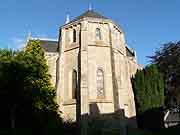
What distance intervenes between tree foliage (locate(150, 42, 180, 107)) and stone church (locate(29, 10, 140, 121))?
422 centimetres

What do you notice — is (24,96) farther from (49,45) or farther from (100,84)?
(49,45)

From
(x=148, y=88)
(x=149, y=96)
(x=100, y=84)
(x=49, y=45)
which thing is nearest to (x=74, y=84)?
(x=100, y=84)

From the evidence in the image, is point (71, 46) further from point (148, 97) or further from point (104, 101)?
point (148, 97)

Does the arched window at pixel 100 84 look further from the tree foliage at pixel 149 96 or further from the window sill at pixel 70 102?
the tree foliage at pixel 149 96

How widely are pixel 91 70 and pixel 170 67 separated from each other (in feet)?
31.3

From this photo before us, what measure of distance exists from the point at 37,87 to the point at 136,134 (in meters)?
10.9

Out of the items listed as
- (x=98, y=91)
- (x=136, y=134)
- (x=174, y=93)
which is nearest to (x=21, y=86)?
(x=98, y=91)

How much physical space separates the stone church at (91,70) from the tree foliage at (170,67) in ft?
13.8

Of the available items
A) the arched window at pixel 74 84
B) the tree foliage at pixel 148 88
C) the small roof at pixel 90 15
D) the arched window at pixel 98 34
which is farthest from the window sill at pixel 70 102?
the small roof at pixel 90 15

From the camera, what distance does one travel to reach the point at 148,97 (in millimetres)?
34750

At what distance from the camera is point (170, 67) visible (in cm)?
3488

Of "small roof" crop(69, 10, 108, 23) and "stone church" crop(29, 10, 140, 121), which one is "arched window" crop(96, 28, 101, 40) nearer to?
"stone church" crop(29, 10, 140, 121)

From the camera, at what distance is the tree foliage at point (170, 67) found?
34062 mm

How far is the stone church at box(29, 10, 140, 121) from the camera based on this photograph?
30750 millimetres
